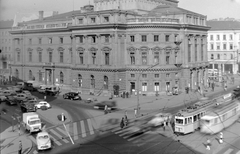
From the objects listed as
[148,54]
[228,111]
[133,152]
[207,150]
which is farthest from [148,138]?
[148,54]

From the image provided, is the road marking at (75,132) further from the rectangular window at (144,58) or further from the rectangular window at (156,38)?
the rectangular window at (156,38)

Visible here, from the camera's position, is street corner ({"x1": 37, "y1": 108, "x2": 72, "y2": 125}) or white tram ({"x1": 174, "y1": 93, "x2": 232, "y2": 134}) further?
street corner ({"x1": 37, "y1": 108, "x2": 72, "y2": 125})

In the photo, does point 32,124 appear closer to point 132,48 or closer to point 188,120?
point 188,120

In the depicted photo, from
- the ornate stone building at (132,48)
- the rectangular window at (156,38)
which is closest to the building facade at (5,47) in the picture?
the ornate stone building at (132,48)

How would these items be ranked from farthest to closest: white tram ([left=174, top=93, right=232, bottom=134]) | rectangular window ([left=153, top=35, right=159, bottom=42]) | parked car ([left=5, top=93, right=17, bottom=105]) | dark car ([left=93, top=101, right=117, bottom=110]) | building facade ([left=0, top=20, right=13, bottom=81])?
rectangular window ([left=153, top=35, right=159, bottom=42]), parked car ([left=5, top=93, right=17, bottom=105]), dark car ([left=93, top=101, right=117, bottom=110]), building facade ([left=0, top=20, right=13, bottom=81]), white tram ([left=174, top=93, right=232, bottom=134])

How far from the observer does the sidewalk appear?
3111 centimetres

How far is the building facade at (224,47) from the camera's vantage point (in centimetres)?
9081

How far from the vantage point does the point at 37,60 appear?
84.6 metres

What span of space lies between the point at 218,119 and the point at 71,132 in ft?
55.3

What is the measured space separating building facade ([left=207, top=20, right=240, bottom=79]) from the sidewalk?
2677 inches

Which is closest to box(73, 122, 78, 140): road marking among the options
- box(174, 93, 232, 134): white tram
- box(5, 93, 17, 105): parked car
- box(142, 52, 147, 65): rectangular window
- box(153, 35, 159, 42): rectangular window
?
box(174, 93, 232, 134): white tram

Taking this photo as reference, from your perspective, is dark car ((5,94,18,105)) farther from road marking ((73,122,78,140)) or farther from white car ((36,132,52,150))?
white car ((36,132,52,150))

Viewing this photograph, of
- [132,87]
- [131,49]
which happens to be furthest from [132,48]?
[132,87]

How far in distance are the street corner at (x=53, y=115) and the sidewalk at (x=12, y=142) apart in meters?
6.59
